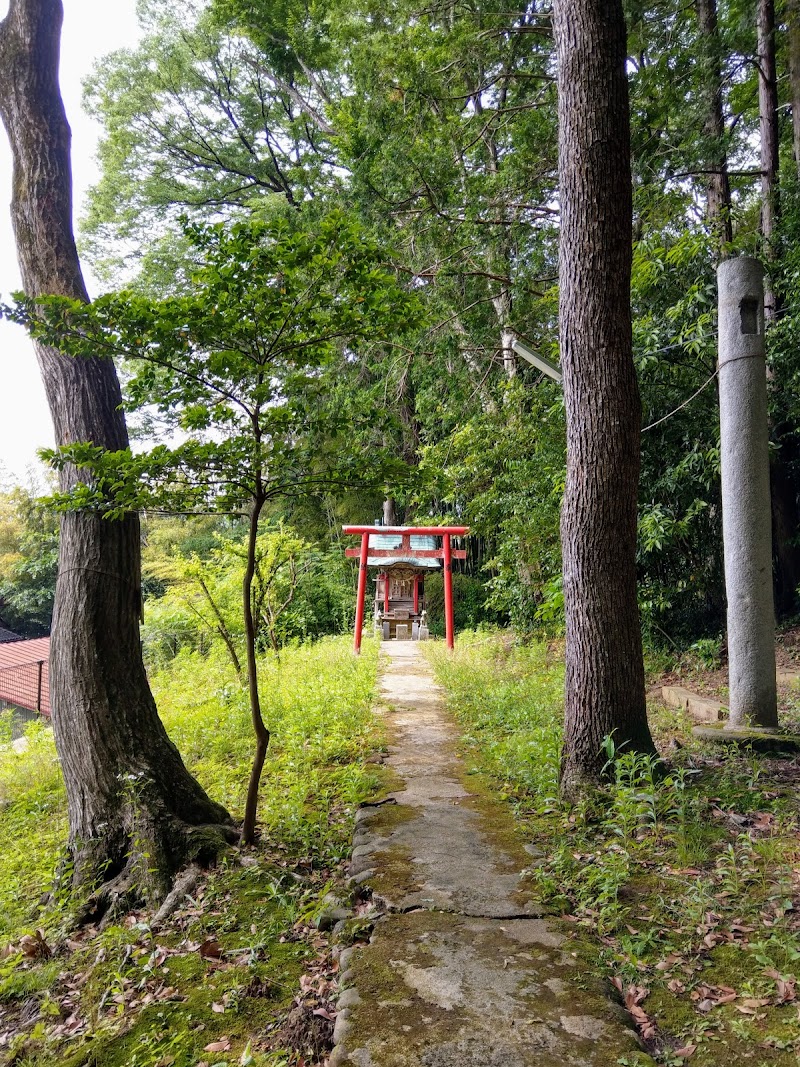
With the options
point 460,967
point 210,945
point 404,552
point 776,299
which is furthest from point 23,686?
point 776,299

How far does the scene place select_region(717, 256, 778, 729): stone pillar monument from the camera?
4.61m

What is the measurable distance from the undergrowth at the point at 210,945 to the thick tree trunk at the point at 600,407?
1642mm

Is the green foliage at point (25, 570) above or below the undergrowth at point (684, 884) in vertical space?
above

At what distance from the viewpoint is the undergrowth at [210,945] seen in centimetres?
233

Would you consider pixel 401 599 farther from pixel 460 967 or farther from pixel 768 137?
pixel 460 967

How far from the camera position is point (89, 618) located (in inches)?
158

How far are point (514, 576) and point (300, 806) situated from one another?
7015mm

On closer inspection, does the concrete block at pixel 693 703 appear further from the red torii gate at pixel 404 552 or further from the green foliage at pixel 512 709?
the red torii gate at pixel 404 552

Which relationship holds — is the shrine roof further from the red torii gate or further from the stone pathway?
the stone pathway

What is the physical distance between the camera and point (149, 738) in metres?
4.11

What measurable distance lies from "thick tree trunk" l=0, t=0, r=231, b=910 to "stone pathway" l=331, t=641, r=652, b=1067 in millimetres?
1141

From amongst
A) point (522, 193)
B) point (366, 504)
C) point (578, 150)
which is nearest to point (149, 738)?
point (578, 150)

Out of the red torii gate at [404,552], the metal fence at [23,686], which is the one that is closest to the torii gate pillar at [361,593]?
the red torii gate at [404,552]

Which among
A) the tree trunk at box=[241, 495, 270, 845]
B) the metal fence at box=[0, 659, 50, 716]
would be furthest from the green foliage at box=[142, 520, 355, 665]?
the metal fence at box=[0, 659, 50, 716]
